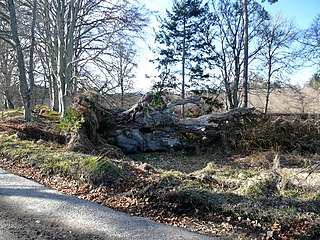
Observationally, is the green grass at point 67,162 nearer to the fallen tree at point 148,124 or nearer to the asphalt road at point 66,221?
the asphalt road at point 66,221

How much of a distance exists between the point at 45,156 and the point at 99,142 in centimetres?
324

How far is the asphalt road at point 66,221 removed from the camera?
2877 millimetres

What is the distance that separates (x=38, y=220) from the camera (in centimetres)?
319

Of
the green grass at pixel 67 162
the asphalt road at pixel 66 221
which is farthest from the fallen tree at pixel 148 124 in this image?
the asphalt road at pixel 66 221

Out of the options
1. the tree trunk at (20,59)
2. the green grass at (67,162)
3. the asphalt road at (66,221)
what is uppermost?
the tree trunk at (20,59)

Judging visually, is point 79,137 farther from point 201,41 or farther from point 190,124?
point 201,41

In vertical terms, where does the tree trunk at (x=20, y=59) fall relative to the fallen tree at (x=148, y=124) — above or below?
above

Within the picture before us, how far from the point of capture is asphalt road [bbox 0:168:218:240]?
9.44 ft

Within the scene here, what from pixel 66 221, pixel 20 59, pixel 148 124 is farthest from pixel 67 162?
pixel 20 59

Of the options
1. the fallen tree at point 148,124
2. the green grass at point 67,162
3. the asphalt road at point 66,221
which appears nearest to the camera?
the asphalt road at point 66,221

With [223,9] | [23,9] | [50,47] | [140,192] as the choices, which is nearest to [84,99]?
[140,192]

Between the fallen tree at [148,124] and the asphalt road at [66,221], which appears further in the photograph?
the fallen tree at [148,124]

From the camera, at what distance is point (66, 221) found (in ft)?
10.5

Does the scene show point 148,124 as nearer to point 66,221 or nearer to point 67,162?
point 67,162
